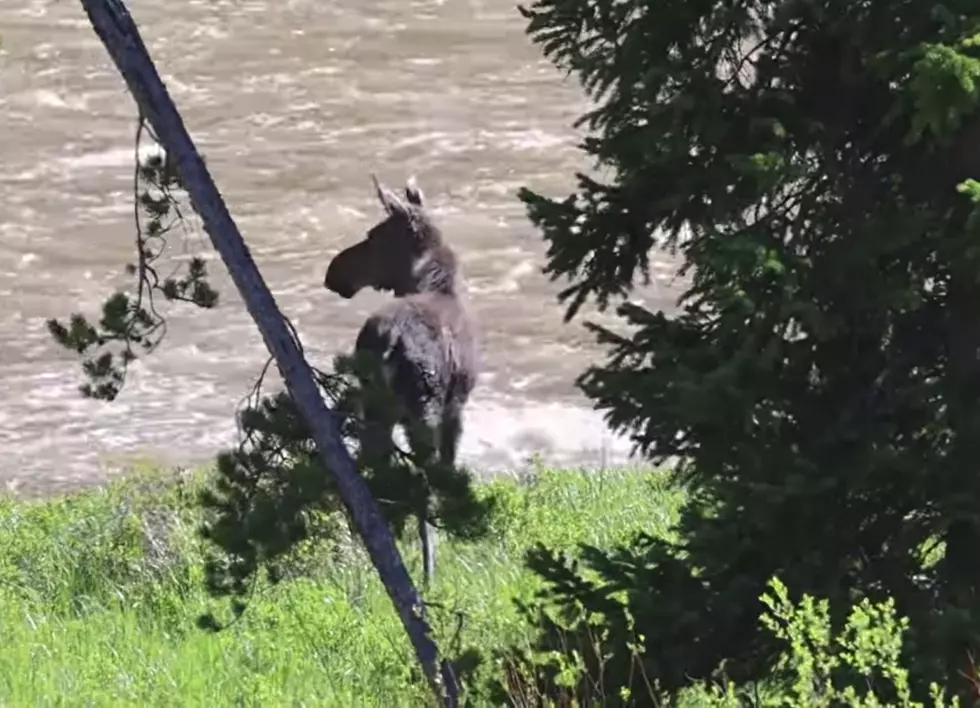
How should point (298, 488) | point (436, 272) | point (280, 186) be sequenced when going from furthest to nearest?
point (280, 186) < point (436, 272) < point (298, 488)

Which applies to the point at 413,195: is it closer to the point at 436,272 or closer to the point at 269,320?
the point at 436,272

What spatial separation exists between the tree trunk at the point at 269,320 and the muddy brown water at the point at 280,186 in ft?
20.7

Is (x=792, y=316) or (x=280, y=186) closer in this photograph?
(x=792, y=316)

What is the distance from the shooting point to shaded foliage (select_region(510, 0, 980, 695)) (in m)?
4.46

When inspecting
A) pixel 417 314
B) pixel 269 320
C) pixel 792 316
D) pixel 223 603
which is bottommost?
pixel 223 603

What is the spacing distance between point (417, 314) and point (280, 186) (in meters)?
8.68

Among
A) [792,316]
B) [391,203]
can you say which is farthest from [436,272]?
[792,316]

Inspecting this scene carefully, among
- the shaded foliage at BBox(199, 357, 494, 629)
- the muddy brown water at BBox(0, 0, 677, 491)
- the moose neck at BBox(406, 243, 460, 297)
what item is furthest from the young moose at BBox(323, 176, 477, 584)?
the shaded foliage at BBox(199, 357, 494, 629)

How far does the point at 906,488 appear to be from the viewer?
4613 mm

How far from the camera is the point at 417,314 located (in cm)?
991

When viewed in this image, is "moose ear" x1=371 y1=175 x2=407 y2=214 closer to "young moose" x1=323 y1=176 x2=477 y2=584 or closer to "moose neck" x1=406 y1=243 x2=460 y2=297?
"young moose" x1=323 y1=176 x2=477 y2=584

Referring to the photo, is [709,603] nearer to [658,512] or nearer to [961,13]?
[961,13]

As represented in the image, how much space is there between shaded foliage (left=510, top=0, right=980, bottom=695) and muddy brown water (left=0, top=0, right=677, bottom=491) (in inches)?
251

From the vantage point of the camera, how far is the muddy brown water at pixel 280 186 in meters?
12.6
